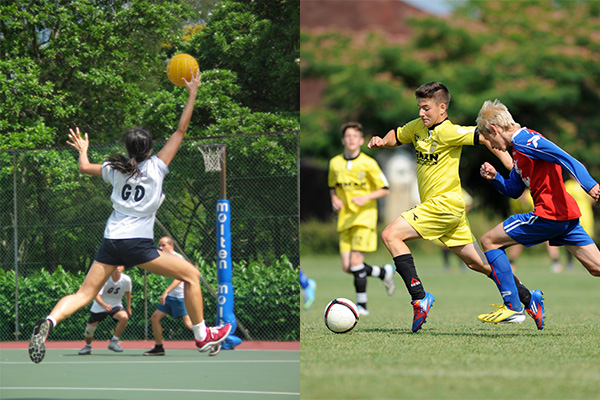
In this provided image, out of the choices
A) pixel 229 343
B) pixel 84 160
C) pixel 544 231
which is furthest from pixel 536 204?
pixel 84 160

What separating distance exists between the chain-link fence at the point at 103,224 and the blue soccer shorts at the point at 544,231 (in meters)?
1.69

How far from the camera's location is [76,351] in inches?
235

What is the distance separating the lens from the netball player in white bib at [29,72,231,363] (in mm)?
4934

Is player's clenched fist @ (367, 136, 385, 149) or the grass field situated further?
player's clenched fist @ (367, 136, 385, 149)

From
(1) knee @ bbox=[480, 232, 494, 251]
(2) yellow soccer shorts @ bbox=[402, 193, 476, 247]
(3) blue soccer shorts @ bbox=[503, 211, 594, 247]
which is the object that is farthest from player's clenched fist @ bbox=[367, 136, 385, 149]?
(3) blue soccer shorts @ bbox=[503, 211, 594, 247]

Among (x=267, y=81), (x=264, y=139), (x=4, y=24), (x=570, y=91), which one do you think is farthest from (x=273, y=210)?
(x=570, y=91)

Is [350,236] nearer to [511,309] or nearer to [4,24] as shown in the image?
[511,309]

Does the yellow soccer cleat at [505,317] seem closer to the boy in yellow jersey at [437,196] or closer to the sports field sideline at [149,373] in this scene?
the boy in yellow jersey at [437,196]

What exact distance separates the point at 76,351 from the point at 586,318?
4.64 m

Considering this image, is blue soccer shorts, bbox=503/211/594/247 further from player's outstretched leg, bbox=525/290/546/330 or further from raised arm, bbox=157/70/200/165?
raised arm, bbox=157/70/200/165

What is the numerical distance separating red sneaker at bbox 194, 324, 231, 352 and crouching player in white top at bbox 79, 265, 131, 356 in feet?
3.05

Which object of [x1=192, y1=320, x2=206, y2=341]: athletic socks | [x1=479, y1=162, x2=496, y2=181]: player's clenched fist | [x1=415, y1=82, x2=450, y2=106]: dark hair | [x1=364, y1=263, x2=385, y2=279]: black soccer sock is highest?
[x1=415, y1=82, x2=450, y2=106]: dark hair

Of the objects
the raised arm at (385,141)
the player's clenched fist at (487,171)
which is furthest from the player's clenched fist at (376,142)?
the player's clenched fist at (487,171)

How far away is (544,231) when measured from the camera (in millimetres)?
6195
